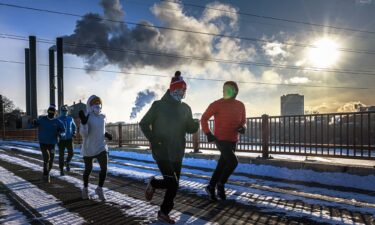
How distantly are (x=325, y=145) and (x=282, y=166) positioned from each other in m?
1.26

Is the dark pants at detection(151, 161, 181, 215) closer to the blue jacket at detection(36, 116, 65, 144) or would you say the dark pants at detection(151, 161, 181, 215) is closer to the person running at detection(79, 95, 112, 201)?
the person running at detection(79, 95, 112, 201)

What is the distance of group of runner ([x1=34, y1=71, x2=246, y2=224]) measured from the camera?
4.61m

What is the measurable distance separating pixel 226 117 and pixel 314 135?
5222 millimetres

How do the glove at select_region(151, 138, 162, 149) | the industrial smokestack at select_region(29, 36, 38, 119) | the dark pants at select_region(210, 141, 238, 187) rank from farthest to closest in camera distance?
the industrial smokestack at select_region(29, 36, 38, 119), the dark pants at select_region(210, 141, 238, 187), the glove at select_region(151, 138, 162, 149)

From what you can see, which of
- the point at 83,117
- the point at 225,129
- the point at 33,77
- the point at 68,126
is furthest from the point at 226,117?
the point at 33,77

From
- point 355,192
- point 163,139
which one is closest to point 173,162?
point 163,139

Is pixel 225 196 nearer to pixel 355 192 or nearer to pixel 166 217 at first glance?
pixel 166 217

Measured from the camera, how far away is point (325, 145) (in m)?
10.0

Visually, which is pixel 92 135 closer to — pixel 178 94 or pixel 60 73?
pixel 178 94

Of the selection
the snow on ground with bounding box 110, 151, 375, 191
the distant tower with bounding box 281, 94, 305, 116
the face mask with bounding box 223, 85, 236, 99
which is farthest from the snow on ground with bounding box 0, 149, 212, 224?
the distant tower with bounding box 281, 94, 305, 116

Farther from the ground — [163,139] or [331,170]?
[163,139]

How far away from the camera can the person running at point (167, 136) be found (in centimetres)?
457

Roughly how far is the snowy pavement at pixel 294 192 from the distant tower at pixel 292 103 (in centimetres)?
16762

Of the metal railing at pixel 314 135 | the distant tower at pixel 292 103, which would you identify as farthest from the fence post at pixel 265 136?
the distant tower at pixel 292 103
